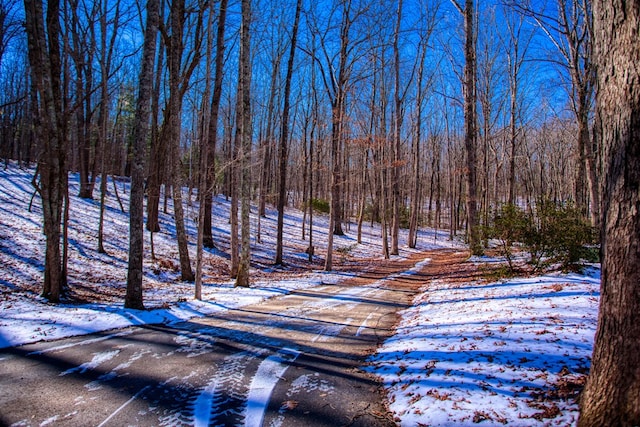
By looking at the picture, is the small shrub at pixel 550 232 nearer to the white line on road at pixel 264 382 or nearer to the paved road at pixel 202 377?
the paved road at pixel 202 377

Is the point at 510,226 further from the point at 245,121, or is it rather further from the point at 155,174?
the point at 155,174

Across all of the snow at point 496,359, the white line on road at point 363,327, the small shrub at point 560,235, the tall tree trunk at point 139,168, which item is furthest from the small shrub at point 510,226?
the tall tree trunk at point 139,168

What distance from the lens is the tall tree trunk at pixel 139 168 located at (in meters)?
7.14

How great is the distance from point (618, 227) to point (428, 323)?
4201 millimetres

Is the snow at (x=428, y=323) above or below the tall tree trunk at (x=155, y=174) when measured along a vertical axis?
below

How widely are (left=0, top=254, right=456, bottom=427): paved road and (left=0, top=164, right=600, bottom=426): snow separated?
110 millimetres

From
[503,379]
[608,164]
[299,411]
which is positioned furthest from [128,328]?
[608,164]

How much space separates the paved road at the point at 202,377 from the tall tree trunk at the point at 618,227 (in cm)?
182

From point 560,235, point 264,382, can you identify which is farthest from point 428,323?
point 560,235

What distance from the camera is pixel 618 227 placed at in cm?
241

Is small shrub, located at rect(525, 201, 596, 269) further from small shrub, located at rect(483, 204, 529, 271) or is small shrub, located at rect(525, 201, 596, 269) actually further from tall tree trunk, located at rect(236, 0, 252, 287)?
tall tree trunk, located at rect(236, 0, 252, 287)

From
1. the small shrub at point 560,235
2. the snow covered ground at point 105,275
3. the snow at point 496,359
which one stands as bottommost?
the snow covered ground at point 105,275

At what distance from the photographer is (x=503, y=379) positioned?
3.64m

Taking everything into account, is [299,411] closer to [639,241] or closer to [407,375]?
[407,375]
